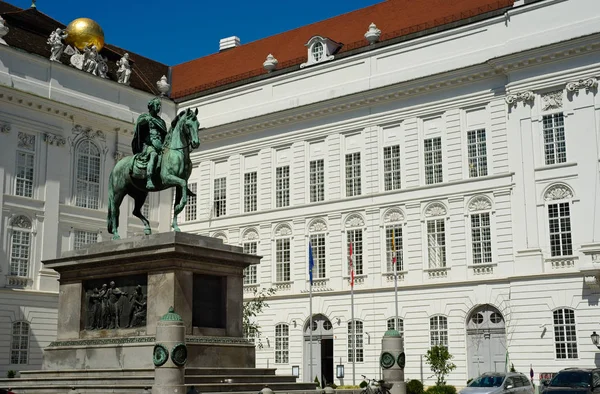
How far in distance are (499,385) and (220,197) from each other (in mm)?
25543

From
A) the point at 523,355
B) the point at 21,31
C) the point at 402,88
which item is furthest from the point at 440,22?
the point at 21,31

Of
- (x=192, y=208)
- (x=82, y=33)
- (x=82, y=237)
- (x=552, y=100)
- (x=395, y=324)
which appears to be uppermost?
(x=82, y=33)

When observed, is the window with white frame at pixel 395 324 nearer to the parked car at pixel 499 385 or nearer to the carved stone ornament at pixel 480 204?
the carved stone ornament at pixel 480 204

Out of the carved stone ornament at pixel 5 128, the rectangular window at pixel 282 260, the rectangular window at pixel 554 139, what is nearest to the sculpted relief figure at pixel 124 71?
the carved stone ornament at pixel 5 128

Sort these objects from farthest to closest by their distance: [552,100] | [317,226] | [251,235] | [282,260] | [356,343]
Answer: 1. [251,235]
2. [282,260]
3. [317,226]
4. [356,343]
5. [552,100]

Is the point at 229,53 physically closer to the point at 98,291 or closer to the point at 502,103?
the point at 502,103

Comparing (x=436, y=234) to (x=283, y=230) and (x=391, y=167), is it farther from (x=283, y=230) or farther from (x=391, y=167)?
(x=283, y=230)

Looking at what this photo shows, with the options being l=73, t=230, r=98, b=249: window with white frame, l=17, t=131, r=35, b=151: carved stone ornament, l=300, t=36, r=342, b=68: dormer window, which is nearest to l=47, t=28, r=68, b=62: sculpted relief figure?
l=17, t=131, r=35, b=151: carved stone ornament

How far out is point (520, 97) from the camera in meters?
36.0

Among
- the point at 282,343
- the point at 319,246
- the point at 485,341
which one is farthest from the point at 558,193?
the point at 282,343

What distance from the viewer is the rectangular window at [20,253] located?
3991 centimetres

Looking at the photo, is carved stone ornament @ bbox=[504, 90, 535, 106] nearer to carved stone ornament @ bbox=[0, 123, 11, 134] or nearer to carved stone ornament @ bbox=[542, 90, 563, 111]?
carved stone ornament @ bbox=[542, 90, 563, 111]

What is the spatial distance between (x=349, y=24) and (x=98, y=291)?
30302 millimetres

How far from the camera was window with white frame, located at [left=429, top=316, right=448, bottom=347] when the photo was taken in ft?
121
